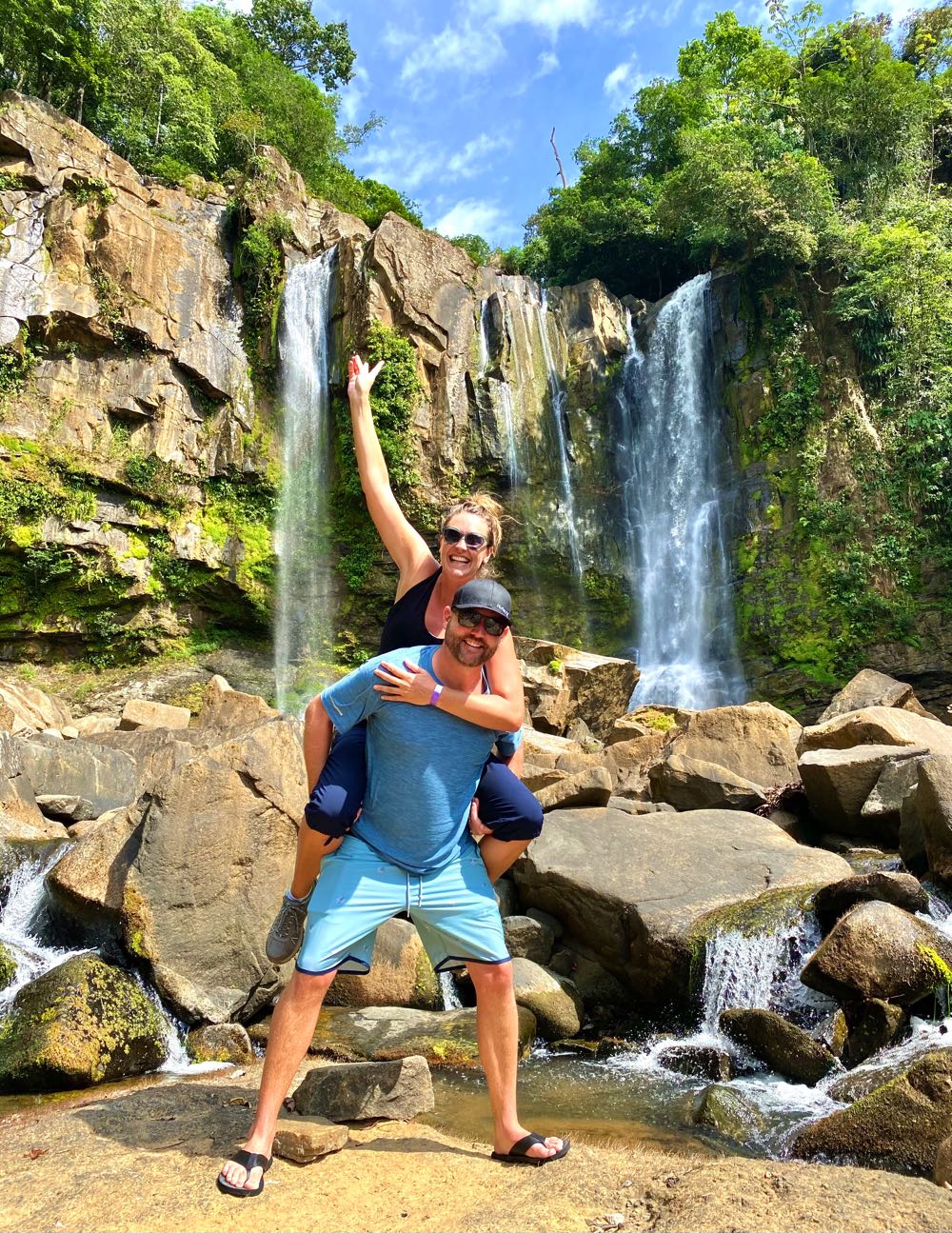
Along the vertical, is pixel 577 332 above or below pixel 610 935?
above

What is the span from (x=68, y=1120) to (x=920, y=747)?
815 centimetres

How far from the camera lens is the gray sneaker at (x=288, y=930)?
10.5ft

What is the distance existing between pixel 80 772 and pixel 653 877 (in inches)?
308

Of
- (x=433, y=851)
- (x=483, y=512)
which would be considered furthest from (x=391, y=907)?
(x=483, y=512)

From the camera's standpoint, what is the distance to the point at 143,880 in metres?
5.85

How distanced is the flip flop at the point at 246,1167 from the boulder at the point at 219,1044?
2.78 meters

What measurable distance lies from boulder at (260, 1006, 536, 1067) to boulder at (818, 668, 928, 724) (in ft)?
30.8

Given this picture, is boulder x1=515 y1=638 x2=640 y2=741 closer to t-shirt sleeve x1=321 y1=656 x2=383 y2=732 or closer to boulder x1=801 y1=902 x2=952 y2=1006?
boulder x1=801 y1=902 x2=952 y2=1006

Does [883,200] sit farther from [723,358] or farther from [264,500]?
[264,500]

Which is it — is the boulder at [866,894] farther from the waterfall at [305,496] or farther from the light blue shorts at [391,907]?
the waterfall at [305,496]

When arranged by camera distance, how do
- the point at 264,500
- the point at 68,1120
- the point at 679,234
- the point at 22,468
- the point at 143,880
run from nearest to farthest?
the point at 68,1120
the point at 143,880
the point at 22,468
the point at 264,500
the point at 679,234

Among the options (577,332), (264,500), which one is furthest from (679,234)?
(264,500)

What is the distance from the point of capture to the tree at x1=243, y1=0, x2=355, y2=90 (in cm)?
3181

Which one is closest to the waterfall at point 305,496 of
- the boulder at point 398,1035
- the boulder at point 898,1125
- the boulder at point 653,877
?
the boulder at point 653,877
